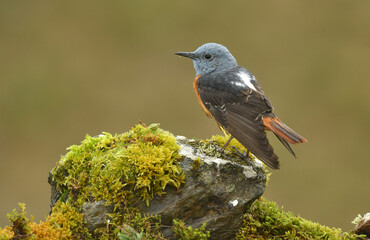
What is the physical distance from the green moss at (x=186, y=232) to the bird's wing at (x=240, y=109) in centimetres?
80

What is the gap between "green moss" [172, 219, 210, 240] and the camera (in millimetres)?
3107

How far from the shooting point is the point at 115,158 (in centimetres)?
338

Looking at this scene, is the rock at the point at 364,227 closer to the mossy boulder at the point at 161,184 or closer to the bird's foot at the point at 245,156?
the mossy boulder at the point at 161,184

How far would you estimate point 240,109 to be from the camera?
154 inches

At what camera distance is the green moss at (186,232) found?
311 centimetres

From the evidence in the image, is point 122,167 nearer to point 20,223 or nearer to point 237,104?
point 20,223

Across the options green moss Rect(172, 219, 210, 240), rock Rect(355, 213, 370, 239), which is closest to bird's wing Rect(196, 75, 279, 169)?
green moss Rect(172, 219, 210, 240)

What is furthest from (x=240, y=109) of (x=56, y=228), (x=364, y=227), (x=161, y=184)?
(x=56, y=228)

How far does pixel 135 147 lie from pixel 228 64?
1797 mm

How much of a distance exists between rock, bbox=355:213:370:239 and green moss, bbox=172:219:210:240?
155cm

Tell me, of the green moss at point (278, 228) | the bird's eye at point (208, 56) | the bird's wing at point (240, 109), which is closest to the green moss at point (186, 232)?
the green moss at point (278, 228)

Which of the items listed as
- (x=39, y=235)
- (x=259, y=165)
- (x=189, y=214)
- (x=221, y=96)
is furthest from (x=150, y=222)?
(x=221, y=96)

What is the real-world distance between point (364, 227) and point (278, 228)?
82 centimetres

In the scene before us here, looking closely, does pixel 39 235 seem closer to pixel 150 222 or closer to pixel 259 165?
pixel 150 222
